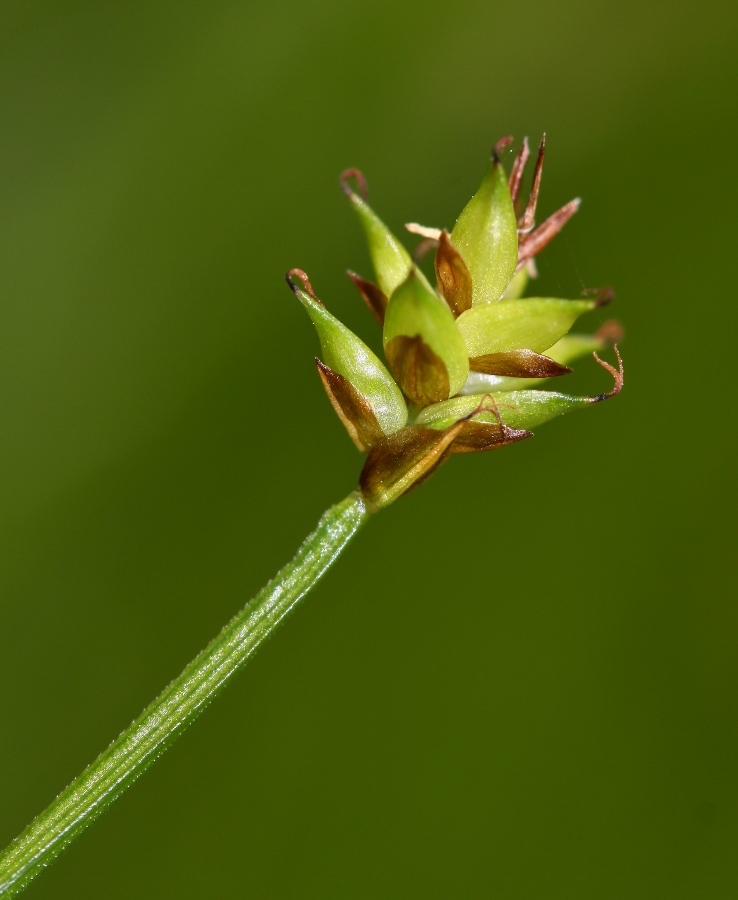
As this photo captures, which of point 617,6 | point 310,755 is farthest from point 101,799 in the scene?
point 617,6

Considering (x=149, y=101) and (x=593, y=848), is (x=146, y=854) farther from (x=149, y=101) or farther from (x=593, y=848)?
(x=149, y=101)

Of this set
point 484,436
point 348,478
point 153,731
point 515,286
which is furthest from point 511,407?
point 348,478

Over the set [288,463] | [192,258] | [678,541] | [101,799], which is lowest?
[678,541]

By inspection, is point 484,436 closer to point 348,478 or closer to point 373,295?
point 373,295

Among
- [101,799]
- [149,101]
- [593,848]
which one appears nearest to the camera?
[101,799]

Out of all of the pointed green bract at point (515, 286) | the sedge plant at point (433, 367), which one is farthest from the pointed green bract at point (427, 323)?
the pointed green bract at point (515, 286)

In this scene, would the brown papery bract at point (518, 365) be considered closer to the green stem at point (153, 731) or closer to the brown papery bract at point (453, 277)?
the brown papery bract at point (453, 277)

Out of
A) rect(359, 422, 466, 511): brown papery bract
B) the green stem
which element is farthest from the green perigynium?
the green stem

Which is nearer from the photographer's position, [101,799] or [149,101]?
[101,799]
